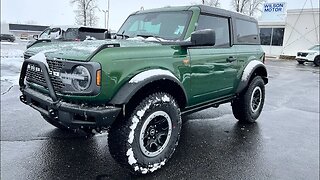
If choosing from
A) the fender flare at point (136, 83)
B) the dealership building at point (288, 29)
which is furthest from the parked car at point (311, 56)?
the fender flare at point (136, 83)

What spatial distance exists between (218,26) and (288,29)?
2488 centimetres

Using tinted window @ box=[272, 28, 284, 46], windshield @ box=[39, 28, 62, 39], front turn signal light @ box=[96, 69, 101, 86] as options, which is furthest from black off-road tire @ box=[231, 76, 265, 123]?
tinted window @ box=[272, 28, 284, 46]

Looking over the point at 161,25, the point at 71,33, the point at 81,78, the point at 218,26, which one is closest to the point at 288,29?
the point at 71,33

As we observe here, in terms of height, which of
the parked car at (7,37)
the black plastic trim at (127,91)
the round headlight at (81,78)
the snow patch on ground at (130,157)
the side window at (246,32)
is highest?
the parked car at (7,37)

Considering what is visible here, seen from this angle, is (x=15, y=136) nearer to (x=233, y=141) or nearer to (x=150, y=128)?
(x=150, y=128)

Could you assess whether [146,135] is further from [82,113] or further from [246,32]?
[246,32]

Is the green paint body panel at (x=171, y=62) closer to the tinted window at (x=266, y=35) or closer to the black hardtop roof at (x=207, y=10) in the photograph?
the black hardtop roof at (x=207, y=10)

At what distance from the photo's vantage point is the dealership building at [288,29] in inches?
975

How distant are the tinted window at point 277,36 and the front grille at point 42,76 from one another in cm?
2758

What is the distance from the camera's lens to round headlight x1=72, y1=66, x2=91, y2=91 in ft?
9.20

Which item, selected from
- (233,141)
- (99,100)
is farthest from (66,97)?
(233,141)

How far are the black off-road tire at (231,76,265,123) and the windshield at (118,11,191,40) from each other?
1952 mm

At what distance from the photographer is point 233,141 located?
14.8 feet

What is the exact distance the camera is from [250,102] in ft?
17.3
